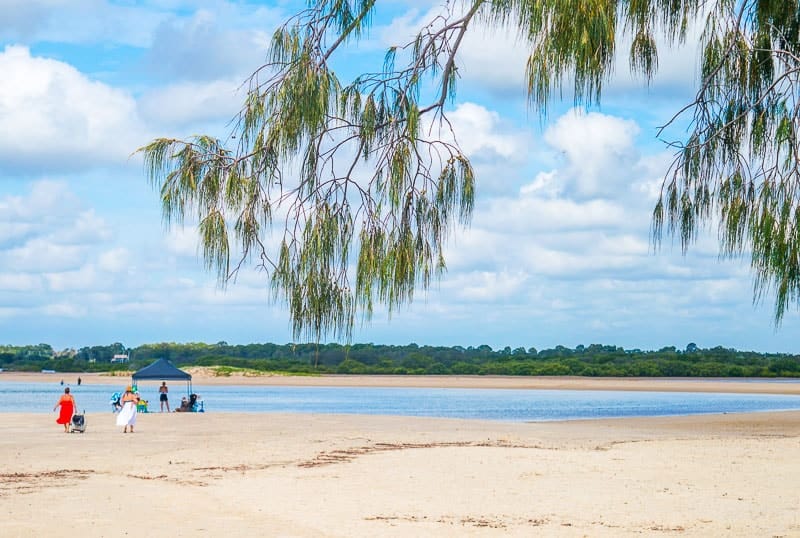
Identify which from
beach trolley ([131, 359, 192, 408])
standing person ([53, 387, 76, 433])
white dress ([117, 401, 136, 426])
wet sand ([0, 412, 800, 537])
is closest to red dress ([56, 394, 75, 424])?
standing person ([53, 387, 76, 433])

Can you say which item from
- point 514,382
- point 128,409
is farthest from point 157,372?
point 514,382

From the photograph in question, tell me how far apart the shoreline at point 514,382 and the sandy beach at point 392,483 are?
55.7 metres

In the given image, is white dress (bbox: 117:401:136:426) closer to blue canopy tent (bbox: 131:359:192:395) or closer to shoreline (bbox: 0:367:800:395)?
blue canopy tent (bbox: 131:359:192:395)

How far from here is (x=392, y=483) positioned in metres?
15.6

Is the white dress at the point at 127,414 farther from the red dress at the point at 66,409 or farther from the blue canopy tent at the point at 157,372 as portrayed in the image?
the blue canopy tent at the point at 157,372

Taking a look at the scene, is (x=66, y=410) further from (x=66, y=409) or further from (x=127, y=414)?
(x=127, y=414)

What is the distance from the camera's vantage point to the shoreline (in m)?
84.5

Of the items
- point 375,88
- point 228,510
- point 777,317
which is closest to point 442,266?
point 375,88

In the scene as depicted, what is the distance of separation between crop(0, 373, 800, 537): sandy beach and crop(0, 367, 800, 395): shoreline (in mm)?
55714

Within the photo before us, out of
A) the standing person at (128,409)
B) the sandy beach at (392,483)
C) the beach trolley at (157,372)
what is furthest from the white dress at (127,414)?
the beach trolley at (157,372)

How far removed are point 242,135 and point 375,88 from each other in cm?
75

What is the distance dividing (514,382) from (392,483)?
283ft

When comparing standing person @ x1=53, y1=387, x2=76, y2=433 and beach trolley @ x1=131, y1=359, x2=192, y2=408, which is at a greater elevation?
beach trolley @ x1=131, y1=359, x2=192, y2=408

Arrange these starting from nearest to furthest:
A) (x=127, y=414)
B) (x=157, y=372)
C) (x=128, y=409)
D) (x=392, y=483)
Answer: (x=392, y=483) < (x=128, y=409) < (x=127, y=414) < (x=157, y=372)
